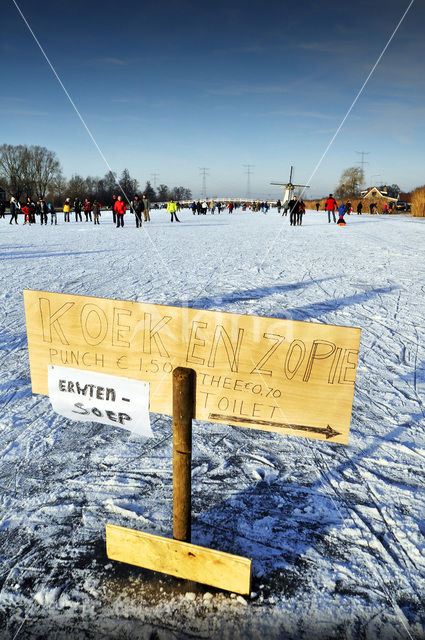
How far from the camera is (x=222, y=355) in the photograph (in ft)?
5.65

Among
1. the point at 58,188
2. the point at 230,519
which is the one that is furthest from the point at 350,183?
the point at 230,519

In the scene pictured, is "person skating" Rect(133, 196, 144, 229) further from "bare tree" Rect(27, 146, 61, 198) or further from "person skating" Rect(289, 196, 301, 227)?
"bare tree" Rect(27, 146, 61, 198)

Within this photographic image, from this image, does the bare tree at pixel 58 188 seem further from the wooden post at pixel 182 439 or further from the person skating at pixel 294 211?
the wooden post at pixel 182 439

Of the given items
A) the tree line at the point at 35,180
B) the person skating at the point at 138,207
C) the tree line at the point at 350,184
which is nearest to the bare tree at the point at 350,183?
the tree line at the point at 350,184

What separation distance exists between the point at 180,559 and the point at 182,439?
1.84 feet

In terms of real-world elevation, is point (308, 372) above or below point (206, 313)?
below

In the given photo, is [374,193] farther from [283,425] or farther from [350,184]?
[283,425]

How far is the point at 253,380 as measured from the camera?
67.7 inches

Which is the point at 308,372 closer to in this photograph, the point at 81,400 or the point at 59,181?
the point at 81,400

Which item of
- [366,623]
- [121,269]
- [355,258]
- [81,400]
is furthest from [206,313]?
[355,258]

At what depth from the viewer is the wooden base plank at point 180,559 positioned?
173 cm

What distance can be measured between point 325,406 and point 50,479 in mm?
1769

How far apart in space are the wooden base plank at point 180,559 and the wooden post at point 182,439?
10 centimetres

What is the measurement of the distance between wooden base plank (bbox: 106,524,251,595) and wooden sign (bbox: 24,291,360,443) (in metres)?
0.56
